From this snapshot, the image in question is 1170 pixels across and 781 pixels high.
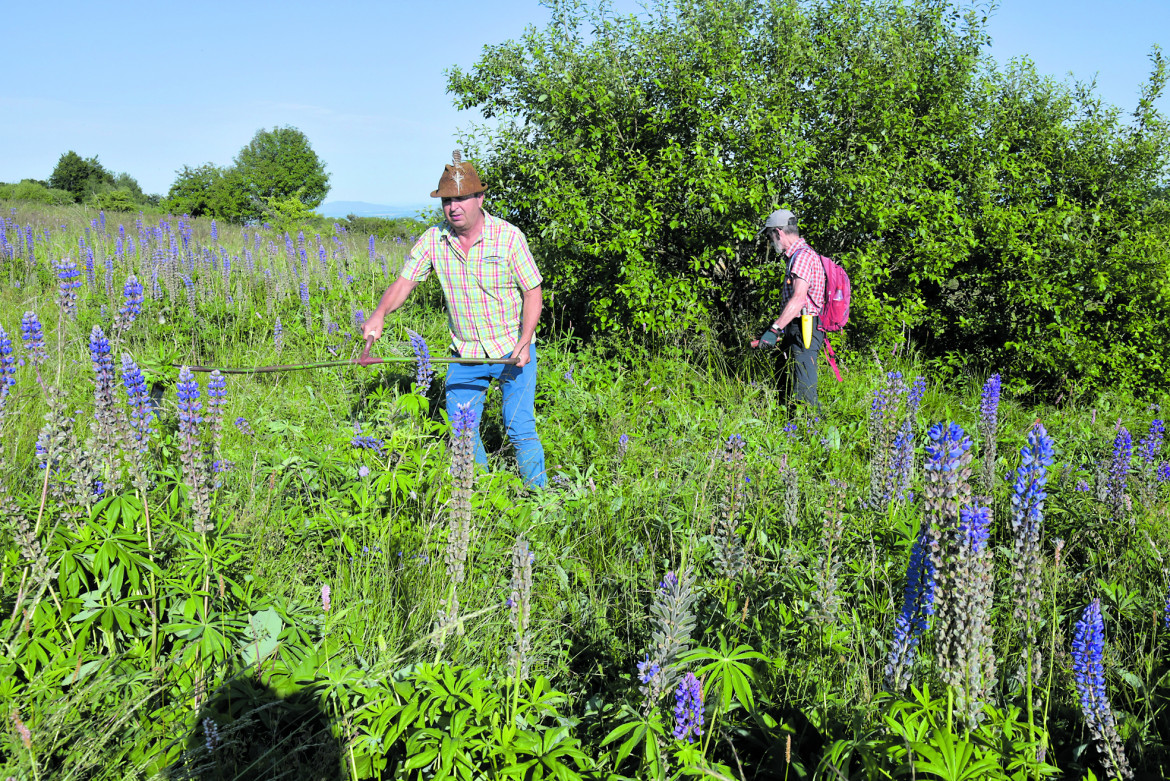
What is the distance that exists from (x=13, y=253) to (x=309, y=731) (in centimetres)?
830

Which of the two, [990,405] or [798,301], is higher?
[798,301]

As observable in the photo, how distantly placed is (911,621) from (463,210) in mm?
3161

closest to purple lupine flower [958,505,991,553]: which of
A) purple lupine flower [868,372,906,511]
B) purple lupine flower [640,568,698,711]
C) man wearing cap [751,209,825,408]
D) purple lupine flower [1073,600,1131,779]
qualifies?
purple lupine flower [1073,600,1131,779]

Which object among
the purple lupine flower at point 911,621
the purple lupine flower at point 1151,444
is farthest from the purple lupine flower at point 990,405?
the purple lupine flower at point 911,621

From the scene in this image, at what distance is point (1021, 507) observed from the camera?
1828mm

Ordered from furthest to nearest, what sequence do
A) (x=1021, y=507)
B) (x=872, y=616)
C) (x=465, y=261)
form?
(x=465, y=261) < (x=872, y=616) < (x=1021, y=507)

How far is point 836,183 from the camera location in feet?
22.4

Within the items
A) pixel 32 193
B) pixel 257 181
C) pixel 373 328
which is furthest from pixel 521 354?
pixel 257 181

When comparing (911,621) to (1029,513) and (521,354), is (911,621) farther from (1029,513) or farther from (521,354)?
(521,354)

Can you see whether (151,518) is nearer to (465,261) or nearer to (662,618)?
(662,618)

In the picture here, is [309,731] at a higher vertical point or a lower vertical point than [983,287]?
lower

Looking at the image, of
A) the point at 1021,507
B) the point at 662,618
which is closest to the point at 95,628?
the point at 662,618

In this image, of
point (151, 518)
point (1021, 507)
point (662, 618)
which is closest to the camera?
point (1021, 507)

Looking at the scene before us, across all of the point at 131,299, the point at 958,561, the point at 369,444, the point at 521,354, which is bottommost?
the point at 369,444
